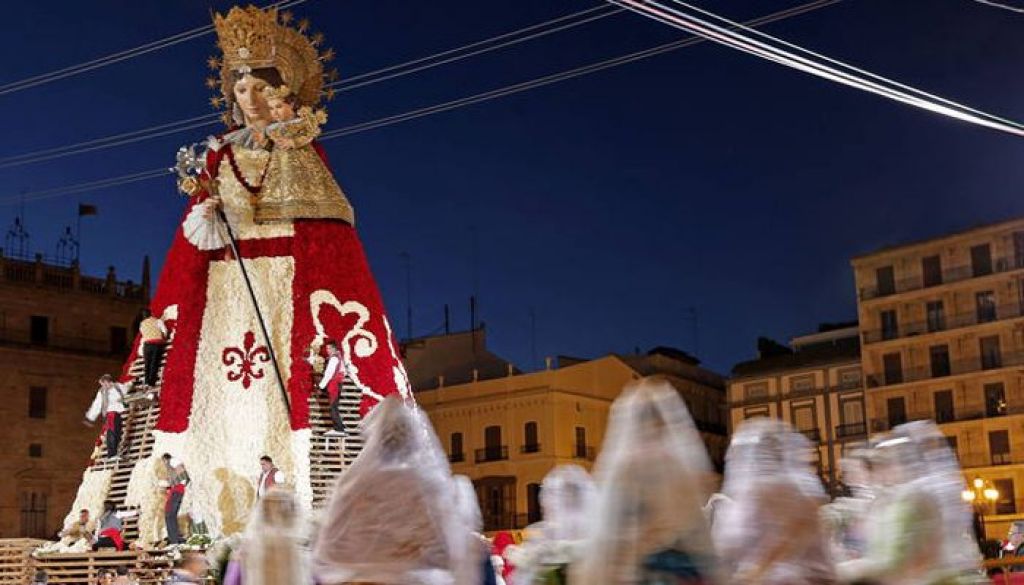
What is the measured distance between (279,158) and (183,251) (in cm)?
231

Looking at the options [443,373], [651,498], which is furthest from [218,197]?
[443,373]

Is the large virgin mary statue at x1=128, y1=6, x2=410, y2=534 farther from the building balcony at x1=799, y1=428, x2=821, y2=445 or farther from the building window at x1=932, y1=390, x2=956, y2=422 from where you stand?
the building balcony at x1=799, y1=428, x2=821, y2=445

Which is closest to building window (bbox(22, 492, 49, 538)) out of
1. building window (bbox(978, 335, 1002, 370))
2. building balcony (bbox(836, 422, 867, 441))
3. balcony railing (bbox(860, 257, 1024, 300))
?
building balcony (bbox(836, 422, 867, 441))

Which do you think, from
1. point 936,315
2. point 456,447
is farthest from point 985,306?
point 456,447

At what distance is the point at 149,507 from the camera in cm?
2094

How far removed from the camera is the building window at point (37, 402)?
52625mm

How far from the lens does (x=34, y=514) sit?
170 ft

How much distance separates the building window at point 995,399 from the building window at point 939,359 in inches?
79.3

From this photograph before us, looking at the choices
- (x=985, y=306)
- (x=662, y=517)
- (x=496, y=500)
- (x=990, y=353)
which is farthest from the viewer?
(x=496, y=500)

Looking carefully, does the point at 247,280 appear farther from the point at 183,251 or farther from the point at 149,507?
the point at 149,507

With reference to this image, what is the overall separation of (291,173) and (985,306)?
3969 centimetres

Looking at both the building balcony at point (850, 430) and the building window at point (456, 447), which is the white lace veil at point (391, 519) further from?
the building balcony at point (850, 430)

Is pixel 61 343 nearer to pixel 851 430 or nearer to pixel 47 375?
pixel 47 375

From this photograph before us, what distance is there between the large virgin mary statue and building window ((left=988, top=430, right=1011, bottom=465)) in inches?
1460
